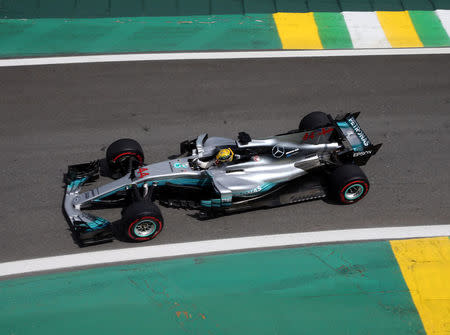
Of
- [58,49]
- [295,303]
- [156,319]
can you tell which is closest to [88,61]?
[58,49]

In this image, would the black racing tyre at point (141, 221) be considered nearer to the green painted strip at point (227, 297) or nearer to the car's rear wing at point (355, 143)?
the green painted strip at point (227, 297)

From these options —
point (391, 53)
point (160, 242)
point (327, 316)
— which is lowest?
point (327, 316)

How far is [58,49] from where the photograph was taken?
11.7 meters

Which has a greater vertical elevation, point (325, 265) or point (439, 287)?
point (325, 265)

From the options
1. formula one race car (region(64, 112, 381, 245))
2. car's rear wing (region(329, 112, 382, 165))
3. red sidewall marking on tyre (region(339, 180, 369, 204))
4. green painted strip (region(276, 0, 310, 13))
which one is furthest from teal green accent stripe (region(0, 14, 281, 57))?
red sidewall marking on tyre (region(339, 180, 369, 204))

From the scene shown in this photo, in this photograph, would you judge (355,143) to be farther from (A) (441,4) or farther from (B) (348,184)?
(A) (441,4)

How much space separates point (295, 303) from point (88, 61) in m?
8.24

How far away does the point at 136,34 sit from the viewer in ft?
40.1

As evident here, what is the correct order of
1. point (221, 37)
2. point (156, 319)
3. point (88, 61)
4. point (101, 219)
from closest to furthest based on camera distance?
point (156, 319), point (101, 219), point (88, 61), point (221, 37)

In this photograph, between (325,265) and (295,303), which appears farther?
(325,265)

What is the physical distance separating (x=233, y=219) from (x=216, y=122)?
287 centimetres

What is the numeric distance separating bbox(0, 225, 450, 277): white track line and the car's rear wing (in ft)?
4.41

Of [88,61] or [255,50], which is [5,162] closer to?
[88,61]

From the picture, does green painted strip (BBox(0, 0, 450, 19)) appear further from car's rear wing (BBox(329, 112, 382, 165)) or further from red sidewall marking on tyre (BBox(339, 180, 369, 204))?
red sidewall marking on tyre (BBox(339, 180, 369, 204))
